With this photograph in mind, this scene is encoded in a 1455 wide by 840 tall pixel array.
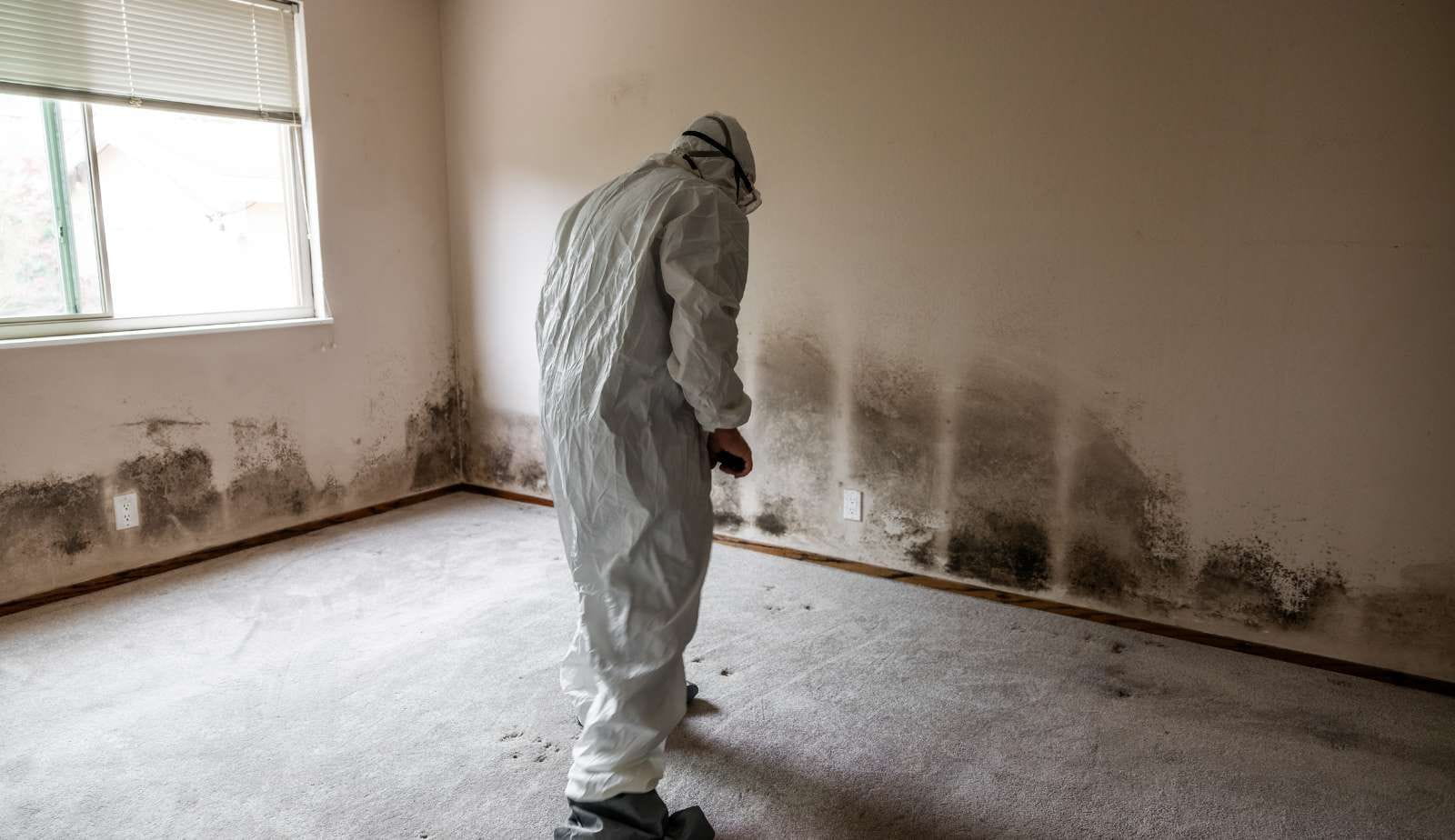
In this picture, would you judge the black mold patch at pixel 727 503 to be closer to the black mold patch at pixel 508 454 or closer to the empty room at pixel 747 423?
the empty room at pixel 747 423

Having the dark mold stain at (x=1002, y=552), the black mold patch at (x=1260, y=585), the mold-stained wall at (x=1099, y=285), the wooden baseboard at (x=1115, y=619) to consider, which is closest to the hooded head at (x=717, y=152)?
the mold-stained wall at (x=1099, y=285)

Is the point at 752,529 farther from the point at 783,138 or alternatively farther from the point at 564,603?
the point at 783,138

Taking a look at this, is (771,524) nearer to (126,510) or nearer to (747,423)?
(747,423)

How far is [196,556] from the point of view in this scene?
10.9 ft

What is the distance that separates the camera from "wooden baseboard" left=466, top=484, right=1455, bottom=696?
248 cm

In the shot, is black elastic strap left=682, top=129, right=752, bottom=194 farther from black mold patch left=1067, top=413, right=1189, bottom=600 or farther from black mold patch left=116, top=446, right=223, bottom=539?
black mold patch left=116, top=446, right=223, bottom=539

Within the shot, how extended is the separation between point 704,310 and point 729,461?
13.7 inches

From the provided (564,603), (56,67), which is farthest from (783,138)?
(56,67)

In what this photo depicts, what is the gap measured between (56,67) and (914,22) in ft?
8.99

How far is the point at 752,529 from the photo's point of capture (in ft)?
11.7

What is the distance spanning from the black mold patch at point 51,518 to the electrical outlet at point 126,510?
29 mm

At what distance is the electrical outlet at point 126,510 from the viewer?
3.12 m

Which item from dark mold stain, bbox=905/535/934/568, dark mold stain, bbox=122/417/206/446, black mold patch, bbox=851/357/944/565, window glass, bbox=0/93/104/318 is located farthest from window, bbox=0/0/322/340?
dark mold stain, bbox=905/535/934/568

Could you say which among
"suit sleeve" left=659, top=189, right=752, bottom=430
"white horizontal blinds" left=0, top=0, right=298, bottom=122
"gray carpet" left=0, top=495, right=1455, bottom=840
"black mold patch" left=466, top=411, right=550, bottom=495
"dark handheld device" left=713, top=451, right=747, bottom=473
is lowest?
"gray carpet" left=0, top=495, right=1455, bottom=840
